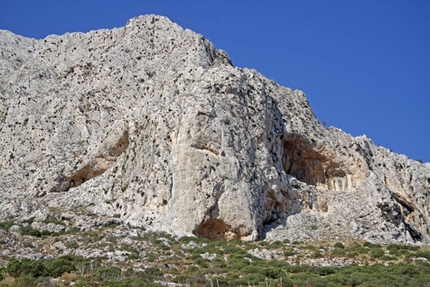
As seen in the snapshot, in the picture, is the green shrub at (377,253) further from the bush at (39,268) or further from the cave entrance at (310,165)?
the bush at (39,268)

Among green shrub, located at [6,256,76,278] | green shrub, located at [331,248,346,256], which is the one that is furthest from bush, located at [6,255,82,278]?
green shrub, located at [331,248,346,256]

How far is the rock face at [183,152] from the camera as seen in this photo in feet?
177

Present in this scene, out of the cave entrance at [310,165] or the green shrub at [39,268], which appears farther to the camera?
the cave entrance at [310,165]

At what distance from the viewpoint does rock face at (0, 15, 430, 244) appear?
53.9 meters

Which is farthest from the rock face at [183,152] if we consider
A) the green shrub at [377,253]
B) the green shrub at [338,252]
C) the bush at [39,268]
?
the bush at [39,268]

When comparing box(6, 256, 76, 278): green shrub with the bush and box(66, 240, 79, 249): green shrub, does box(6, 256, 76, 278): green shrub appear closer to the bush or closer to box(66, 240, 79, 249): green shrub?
the bush

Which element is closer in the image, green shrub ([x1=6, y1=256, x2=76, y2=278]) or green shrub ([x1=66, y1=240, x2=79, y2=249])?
green shrub ([x1=6, y1=256, x2=76, y2=278])

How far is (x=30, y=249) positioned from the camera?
46781 millimetres

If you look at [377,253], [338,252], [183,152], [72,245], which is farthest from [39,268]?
[377,253]

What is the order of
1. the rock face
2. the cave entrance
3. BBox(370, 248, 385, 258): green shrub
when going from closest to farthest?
BBox(370, 248, 385, 258): green shrub, the rock face, the cave entrance

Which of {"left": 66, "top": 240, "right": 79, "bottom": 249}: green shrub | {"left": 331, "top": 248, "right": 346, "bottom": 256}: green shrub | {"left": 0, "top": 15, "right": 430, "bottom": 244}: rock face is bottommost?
{"left": 66, "top": 240, "right": 79, "bottom": 249}: green shrub

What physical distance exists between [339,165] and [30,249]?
109 feet

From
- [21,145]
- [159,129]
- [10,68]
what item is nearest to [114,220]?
[159,129]

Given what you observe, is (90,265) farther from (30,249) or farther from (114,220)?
(114,220)
